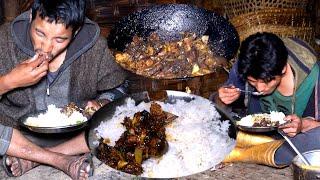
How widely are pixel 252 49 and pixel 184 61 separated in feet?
2.16

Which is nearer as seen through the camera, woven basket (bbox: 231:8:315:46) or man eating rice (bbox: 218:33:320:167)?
man eating rice (bbox: 218:33:320:167)

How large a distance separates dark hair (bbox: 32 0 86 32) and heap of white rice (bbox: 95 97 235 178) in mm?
795

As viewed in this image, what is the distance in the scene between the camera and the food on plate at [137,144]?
2.99 m

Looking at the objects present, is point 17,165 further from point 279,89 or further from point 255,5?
point 255,5

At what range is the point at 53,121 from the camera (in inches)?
143

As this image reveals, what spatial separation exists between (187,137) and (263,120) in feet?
2.16

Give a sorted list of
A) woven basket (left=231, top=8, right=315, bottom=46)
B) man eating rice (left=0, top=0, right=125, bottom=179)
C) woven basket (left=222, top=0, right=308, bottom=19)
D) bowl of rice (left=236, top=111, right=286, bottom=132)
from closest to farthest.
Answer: bowl of rice (left=236, top=111, right=286, bottom=132)
man eating rice (left=0, top=0, right=125, bottom=179)
woven basket (left=231, top=8, right=315, bottom=46)
woven basket (left=222, top=0, right=308, bottom=19)

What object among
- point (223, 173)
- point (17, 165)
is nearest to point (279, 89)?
point (223, 173)

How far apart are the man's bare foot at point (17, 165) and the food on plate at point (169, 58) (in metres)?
1.13

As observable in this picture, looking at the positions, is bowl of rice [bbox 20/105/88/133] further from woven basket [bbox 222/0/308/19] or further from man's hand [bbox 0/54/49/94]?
woven basket [bbox 222/0/308/19]

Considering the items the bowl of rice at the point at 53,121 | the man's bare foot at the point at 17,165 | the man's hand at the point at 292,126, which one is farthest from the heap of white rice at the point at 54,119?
the man's hand at the point at 292,126

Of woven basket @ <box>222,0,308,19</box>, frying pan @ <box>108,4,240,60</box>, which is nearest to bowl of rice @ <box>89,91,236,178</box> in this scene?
frying pan @ <box>108,4,240,60</box>

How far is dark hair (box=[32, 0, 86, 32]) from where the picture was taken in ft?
12.0

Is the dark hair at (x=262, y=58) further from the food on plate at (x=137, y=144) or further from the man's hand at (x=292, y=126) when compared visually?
the food on plate at (x=137, y=144)
